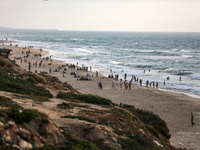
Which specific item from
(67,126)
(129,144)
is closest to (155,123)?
(129,144)

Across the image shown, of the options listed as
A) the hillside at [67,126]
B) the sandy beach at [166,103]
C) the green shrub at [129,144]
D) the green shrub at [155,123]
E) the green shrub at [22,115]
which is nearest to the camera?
the hillside at [67,126]

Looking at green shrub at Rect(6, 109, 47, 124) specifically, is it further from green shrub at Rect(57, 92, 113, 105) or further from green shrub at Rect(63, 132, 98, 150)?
green shrub at Rect(57, 92, 113, 105)

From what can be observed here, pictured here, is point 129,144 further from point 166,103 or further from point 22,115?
point 166,103

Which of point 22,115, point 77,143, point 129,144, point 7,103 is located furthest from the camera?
point 7,103

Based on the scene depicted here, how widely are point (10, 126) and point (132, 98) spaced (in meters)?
23.7

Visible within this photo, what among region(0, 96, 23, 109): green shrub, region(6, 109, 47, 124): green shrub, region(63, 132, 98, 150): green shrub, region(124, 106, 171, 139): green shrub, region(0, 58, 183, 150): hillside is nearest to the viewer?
region(0, 58, 183, 150): hillside

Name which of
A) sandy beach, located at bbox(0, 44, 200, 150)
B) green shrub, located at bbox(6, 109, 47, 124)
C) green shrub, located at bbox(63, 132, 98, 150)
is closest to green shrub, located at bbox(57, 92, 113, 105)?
sandy beach, located at bbox(0, 44, 200, 150)

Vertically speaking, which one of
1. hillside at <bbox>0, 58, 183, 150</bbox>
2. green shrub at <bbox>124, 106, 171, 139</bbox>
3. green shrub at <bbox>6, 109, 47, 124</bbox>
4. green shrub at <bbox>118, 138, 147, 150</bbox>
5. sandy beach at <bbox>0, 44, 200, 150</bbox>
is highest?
green shrub at <bbox>6, 109, 47, 124</bbox>

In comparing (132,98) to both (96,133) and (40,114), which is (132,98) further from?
(40,114)

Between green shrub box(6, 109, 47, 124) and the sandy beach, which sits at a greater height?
green shrub box(6, 109, 47, 124)

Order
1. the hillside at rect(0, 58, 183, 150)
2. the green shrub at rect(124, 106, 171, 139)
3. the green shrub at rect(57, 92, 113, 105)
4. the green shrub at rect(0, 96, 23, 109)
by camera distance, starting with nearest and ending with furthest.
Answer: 1. the hillside at rect(0, 58, 183, 150)
2. the green shrub at rect(0, 96, 23, 109)
3. the green shrub at rect(124, 106, 171, 139)
4. the green shrub at rect(57, 92, 113, 105)

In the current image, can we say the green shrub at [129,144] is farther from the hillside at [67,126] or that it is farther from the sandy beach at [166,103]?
the sandy beach at [166,103]

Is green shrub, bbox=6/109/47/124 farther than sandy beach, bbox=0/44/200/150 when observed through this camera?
No

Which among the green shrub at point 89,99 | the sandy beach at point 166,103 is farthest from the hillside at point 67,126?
the sandy beach at point 166,103
